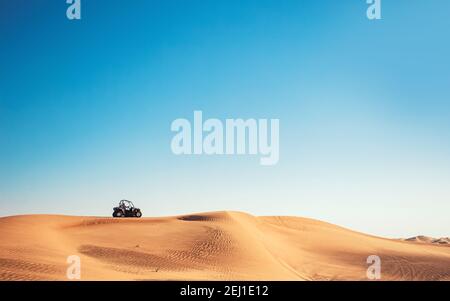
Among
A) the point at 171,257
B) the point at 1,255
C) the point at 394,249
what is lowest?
the point at 394,249

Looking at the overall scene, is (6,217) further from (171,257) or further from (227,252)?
(227,252)

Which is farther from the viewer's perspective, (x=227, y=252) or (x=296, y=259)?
(x=296, y=259)

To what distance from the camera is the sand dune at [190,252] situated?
58.2 feet

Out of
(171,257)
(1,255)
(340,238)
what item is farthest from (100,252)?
(340,238)

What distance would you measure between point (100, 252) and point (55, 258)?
4231 millimetres

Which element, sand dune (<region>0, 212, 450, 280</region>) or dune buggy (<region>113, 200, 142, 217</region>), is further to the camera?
dune buggy (<region>113, 200, 142, 217</region>)

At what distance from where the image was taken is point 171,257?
73.6 ft

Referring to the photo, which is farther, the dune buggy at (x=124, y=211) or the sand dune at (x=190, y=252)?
the dune buggy at (x=124, y=211)

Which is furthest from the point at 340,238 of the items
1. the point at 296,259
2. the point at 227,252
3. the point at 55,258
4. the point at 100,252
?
the point at 55,258

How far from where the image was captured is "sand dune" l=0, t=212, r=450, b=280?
699 inches

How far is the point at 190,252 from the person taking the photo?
941 inches

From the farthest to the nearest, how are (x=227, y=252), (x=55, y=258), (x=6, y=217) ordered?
(x=6, y=217)
(x=227, y=252)
(x=55, y=258)
